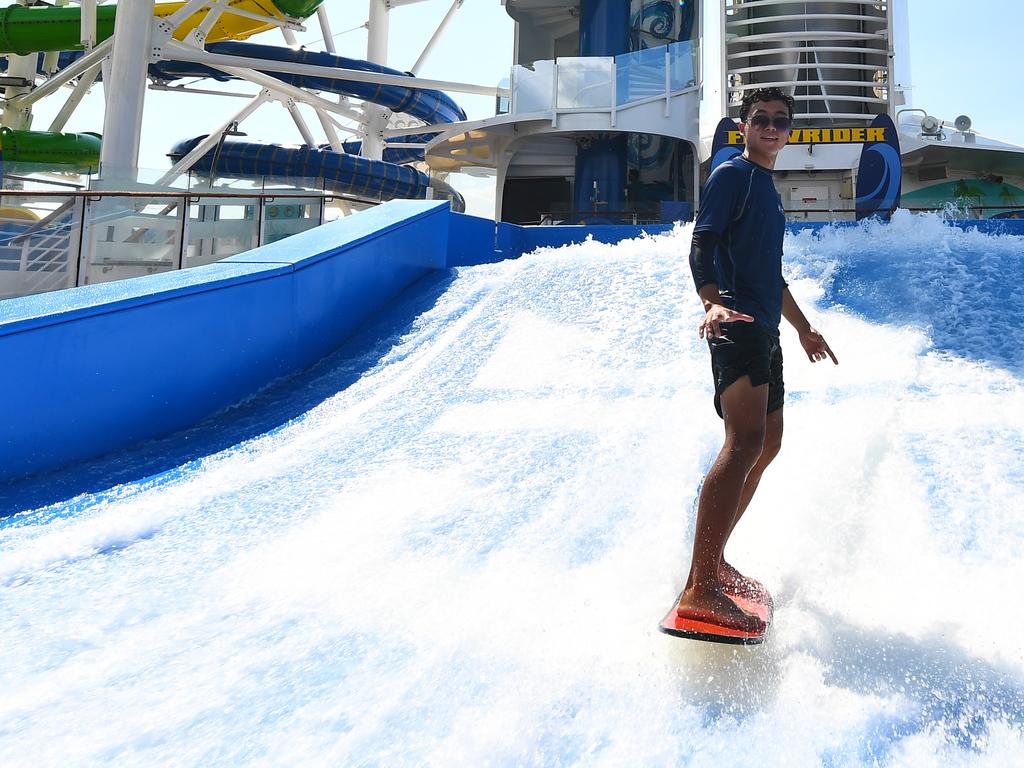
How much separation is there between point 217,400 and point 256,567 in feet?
6.60

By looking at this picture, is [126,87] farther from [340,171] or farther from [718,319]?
[718,319]

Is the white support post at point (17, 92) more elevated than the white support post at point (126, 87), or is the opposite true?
the white support post at point (17, 92)

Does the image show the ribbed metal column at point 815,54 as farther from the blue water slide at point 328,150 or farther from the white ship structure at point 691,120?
the blue water slide at point 328,150

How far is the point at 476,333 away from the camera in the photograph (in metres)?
5.10

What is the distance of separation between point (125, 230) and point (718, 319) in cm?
554

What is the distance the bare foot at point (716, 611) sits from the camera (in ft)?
6.32

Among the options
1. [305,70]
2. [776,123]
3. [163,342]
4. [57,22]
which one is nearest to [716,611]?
[776,123]

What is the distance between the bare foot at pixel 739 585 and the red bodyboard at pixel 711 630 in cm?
6

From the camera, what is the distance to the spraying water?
169cm

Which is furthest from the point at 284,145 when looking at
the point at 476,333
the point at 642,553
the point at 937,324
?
the point at 642,553

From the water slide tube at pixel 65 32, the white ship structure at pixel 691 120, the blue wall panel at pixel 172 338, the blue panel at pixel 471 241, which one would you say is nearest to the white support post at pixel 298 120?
the water slide tube at pixel 65 32

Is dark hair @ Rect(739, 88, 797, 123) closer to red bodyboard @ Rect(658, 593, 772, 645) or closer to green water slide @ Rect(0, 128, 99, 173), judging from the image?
red bodyboard @ Rect(658, 593, 772, 645)

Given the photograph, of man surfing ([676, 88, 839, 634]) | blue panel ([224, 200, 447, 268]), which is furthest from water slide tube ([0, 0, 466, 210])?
man surfing ([676, 88, 839, 634])

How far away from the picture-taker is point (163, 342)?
4.00 metres
